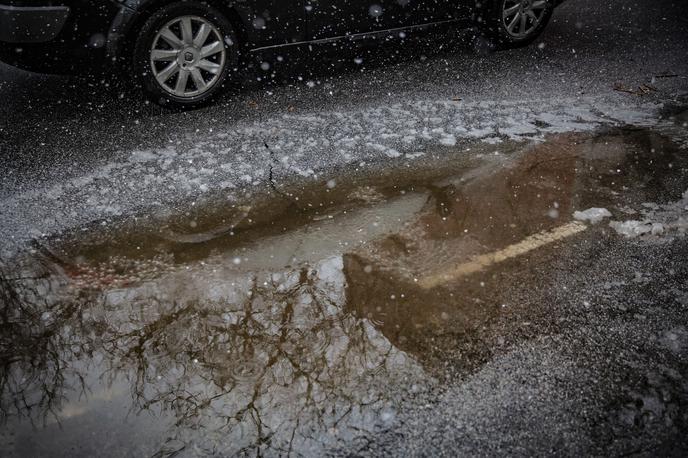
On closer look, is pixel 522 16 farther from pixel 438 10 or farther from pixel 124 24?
pixel 124 24

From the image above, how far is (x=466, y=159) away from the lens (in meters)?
3.61

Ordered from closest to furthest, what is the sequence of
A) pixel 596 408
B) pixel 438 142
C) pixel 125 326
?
1. pixel 596 408
2. pixel 125 326
3. pixel 438 142

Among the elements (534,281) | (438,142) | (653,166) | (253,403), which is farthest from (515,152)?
(253,403)

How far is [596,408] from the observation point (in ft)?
6.57

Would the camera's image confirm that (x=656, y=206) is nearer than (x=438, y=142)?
Yes

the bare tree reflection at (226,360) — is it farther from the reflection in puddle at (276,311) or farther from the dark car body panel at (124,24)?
the dark car body panel at (124,24)

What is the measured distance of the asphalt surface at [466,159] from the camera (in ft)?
6.54

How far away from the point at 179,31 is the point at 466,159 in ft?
8.24

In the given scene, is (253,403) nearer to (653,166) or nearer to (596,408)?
(596,408)

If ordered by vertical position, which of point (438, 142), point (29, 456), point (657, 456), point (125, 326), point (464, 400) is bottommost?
point (657, 456)

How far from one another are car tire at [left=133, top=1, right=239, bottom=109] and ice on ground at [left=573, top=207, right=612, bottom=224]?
2937mm

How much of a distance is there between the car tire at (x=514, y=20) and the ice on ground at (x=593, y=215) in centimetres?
283

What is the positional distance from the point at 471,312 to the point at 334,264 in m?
0.78

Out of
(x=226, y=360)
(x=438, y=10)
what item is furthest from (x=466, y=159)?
(x=226, y=360)
